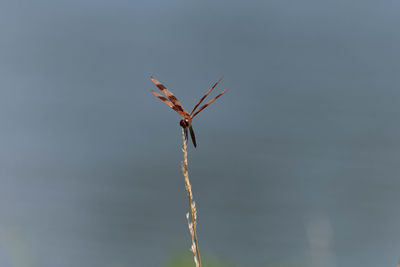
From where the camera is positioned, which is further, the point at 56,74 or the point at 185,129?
the point at 56,74

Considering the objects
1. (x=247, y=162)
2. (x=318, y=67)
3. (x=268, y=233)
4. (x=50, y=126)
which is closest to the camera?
(x=268, y=233)

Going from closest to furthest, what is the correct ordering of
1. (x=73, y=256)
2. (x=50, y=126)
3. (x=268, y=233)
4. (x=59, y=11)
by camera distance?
(x=73, y=256)
(x=268, y=233)
(x=50, y=126)
(x=59, y=11)

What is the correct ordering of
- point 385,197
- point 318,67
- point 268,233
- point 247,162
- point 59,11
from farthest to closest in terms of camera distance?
point 59,11 → point 318,67 → point 247,162 → point 385,197 → point 268,233

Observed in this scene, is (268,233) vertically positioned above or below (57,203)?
below

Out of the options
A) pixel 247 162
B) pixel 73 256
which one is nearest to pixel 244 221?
pixel 247 162

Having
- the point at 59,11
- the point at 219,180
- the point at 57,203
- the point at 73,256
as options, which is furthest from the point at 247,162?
the point at 59,11

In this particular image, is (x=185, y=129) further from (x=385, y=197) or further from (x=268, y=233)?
(x=385, y=197)

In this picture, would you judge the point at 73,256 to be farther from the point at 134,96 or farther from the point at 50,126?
the point at 134,96

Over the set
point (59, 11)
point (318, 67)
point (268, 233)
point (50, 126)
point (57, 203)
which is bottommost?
point (268, 233)

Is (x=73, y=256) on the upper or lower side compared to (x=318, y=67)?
lower
